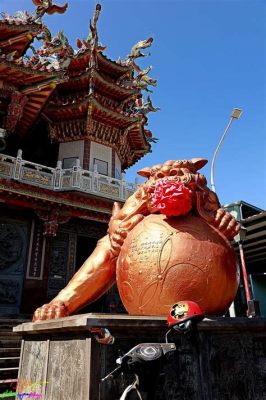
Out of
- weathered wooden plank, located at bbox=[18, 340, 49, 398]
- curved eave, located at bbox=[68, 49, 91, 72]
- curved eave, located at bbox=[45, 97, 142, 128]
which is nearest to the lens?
weathered wooden plank, located at bbox=[18, 340, 49, 398]

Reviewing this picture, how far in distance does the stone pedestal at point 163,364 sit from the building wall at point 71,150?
A: 11.9 meters

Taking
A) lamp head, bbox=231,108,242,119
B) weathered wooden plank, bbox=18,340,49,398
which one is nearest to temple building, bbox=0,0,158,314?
lamp head, bbox=231,108,242,119

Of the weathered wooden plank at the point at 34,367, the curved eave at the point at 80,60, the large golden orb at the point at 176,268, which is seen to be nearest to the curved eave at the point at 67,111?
the curved eave at the point at 80,60

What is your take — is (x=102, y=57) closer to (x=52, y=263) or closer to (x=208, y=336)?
(x=52, y=263)

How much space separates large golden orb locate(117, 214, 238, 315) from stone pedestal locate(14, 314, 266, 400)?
0.28 metres

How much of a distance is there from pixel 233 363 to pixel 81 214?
32.2ft

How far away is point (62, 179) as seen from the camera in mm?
11023

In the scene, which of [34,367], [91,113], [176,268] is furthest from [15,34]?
[34,367]

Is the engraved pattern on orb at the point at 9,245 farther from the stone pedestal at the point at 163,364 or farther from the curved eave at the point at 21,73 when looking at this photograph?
the stone pedestal at the point at 163,364

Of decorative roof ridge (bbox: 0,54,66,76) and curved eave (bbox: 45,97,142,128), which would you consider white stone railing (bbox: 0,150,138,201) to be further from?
curved eave (bbox: 45,97,142,128)

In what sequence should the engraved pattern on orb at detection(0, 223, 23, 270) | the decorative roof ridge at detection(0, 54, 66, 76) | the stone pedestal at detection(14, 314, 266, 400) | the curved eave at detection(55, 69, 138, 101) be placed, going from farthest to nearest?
1. the curved eave at detection(55, 69, 138, 101)
2. the engraved pattern on orb at detection(0, 223, 23, 270)
3. the decorative roof ridge at detection(0, 54, 66, 76)
4. the stone pedestal at detection(14, 314, 266, 400)

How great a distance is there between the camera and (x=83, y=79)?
45.7 ft

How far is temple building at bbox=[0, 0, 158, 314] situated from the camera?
10438 mm

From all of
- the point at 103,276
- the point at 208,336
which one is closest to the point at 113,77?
the point at 103,276
